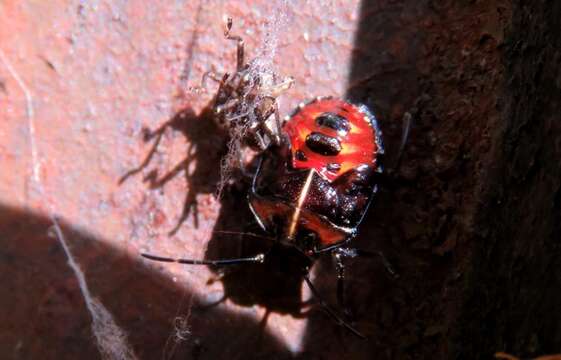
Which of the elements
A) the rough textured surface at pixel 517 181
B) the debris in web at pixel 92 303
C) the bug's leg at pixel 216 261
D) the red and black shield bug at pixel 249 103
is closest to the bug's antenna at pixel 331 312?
the bug's leg at pixel 216 261

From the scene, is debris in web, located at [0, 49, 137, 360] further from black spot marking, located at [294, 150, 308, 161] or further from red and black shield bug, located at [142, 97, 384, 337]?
black spot marking, located at [294, 150, 308, 161]

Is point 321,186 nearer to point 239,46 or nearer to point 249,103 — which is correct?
point 249,103

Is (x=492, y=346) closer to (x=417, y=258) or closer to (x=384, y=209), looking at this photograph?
(x=417, y=258)

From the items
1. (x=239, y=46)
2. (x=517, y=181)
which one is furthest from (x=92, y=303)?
(x=517, y=181)

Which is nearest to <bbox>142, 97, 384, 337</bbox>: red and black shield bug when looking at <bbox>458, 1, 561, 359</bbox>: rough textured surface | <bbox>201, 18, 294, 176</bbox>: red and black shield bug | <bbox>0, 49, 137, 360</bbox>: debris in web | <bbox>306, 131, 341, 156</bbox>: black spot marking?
<bbox>306, 131, 341, 156</bbox>: black spot marking

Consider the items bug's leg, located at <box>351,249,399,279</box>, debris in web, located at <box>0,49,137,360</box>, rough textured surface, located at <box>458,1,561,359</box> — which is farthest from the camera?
bug's leg, located at <box>351,249,399,279</box>

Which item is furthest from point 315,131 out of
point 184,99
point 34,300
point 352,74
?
point 34,300
